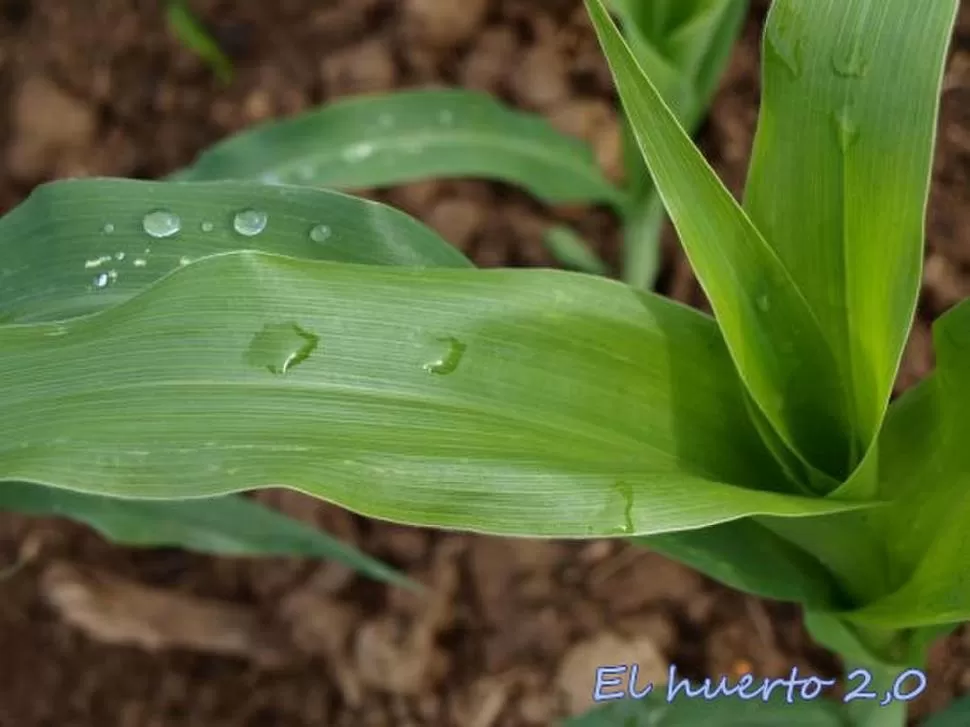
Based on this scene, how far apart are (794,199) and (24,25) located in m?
0.89

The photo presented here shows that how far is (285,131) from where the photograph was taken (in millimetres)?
843

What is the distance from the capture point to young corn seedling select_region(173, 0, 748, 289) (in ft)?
2.70

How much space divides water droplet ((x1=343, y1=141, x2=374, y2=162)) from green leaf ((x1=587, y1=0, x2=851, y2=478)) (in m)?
0.41

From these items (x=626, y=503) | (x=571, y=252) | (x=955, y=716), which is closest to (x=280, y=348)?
(x=626, y=503)

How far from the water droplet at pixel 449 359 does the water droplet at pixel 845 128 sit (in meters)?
0.18

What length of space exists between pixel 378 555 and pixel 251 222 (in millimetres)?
441

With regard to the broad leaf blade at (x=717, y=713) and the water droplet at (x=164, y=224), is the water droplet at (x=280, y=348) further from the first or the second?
the broad leaf blade at (x=717, y=713)

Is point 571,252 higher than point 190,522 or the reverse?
higher

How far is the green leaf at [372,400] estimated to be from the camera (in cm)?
44

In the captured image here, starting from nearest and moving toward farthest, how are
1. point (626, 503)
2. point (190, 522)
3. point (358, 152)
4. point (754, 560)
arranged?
point (626, 503) < point (754, 560) < point (190, 522) < point (358, 152)

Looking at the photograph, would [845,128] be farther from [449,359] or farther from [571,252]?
[571,252]

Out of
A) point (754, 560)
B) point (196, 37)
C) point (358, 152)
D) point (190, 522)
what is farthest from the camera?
point (196, 37)

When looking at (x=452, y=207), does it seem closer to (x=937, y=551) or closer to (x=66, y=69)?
(x=66, y=69)

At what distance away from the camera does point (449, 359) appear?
1.54ft
